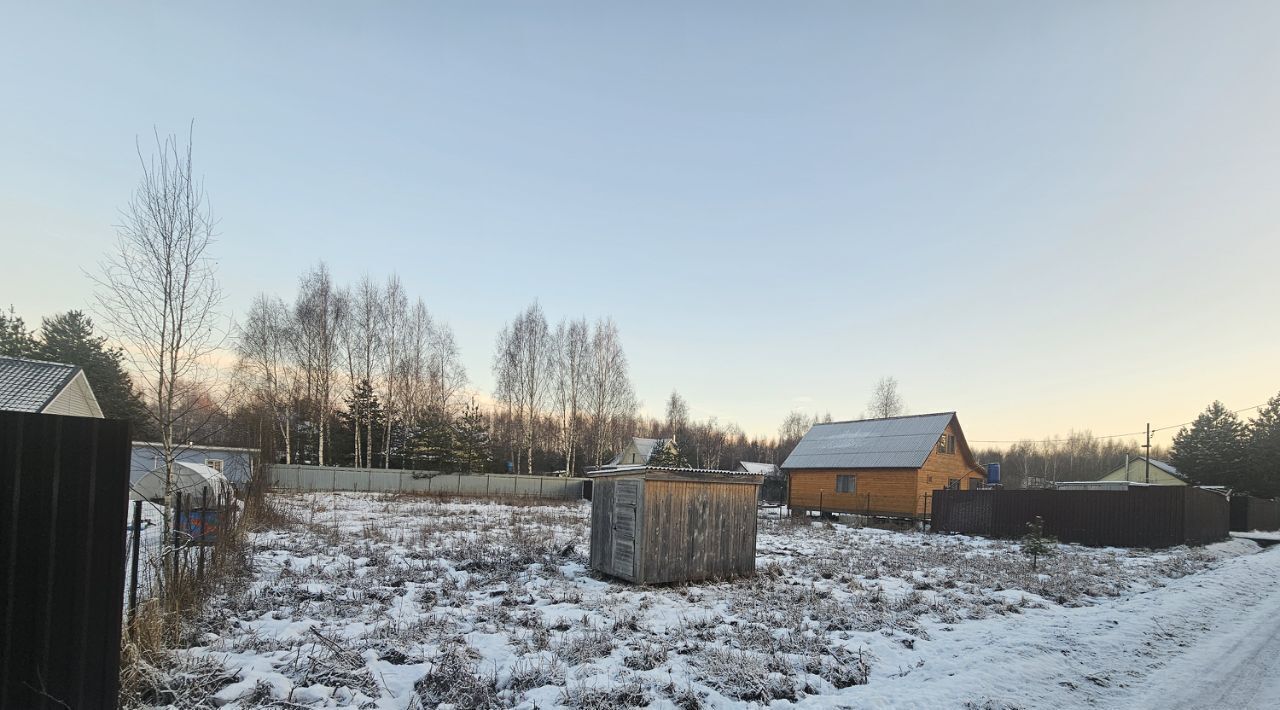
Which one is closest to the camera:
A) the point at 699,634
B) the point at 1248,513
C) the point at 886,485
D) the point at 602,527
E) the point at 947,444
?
the point at 699,634

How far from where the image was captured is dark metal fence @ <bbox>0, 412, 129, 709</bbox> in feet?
10.7

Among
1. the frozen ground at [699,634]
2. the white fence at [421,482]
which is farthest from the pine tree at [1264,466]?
the white fence at [421,482]

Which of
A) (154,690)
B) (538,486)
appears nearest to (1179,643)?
(154,690)

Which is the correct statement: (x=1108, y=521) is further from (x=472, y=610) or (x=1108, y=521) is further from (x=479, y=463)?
(x=479, y=463)

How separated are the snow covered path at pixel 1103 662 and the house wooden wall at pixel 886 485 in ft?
59.6

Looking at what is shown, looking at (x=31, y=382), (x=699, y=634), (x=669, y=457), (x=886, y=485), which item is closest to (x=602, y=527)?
(x=699, y=634)

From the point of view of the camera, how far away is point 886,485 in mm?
28969

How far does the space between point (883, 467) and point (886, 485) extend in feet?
2.79

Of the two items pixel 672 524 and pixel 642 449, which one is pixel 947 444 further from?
pixel 642 449

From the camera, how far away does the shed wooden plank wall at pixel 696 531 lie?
1053cm

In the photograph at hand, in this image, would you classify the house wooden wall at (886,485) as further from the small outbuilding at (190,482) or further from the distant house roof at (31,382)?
the distant house roof at (31,382)

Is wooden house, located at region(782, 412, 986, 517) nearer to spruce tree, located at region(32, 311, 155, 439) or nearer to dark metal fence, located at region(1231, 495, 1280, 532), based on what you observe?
Result: dark metal fence, located at region(1231, 495, 1280, 532)

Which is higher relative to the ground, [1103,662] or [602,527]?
[602,527]

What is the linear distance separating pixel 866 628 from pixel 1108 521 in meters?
16.5
